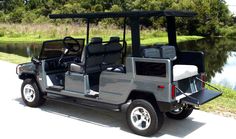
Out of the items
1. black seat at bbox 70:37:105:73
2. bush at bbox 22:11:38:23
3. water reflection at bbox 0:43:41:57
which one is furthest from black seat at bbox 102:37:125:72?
bush at bbox 22:11:38:23

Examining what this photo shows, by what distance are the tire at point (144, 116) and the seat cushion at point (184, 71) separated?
593 mm

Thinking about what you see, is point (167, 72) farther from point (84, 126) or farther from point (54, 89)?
point (54, 89)

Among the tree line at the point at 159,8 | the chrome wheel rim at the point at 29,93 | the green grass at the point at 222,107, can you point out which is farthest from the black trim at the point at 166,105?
the tree line at the point at 159,8

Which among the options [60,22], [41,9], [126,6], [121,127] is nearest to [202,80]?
[121,127]

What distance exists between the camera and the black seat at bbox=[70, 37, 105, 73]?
6.25m

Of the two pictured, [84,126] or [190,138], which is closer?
[190,138]

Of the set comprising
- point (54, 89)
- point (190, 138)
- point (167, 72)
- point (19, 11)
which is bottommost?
point (190, 138)

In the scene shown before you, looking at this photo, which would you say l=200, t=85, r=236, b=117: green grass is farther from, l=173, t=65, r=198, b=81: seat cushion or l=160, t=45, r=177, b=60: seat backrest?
l=160, t=45, r=177, b=60: seat backrest

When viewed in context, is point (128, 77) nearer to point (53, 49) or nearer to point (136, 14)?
point (136, 14)

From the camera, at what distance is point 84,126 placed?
19.8 feet

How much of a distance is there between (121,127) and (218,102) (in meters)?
2.69

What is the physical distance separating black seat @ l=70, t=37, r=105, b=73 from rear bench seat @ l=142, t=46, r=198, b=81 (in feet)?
3.68

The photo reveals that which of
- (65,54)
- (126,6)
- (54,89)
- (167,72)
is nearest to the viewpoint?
(167,72)

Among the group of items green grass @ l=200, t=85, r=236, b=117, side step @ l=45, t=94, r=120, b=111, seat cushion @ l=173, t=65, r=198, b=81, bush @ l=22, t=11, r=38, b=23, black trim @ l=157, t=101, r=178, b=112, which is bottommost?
green grass @ l=200, t=85, r=236, b=117
